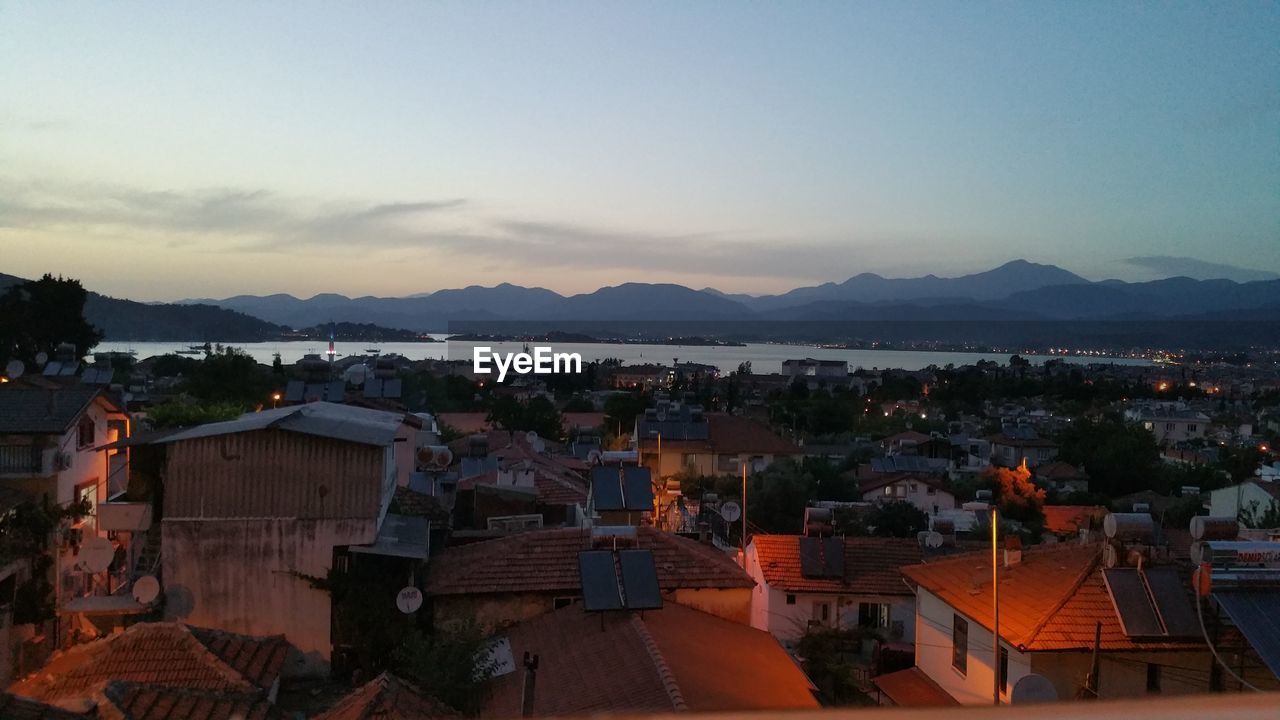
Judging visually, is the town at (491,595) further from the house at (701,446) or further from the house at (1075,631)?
the house at (701,446)

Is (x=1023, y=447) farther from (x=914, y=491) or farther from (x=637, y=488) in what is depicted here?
(x=637, y=488)

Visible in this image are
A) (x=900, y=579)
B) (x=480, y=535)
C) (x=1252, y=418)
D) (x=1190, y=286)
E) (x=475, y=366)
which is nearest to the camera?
(x=480, y=535)

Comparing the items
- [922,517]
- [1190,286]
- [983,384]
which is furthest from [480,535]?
[1190,286]

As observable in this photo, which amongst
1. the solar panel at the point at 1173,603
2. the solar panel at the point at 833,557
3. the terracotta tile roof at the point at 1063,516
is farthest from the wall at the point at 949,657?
the terracotta tile roof at the point at 1063,516

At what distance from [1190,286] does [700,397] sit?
158m

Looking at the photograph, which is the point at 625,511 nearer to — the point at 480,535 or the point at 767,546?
the point at 480,535

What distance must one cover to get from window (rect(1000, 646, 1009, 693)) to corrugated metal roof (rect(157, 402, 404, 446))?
5.59 m

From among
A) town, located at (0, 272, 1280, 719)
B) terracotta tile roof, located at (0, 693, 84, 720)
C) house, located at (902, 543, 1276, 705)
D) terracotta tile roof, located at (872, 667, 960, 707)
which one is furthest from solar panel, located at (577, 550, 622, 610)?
terracotta tile roof, located at (0, 693, 84, 720)

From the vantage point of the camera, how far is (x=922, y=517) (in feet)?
54.4

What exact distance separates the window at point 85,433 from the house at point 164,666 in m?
5.97

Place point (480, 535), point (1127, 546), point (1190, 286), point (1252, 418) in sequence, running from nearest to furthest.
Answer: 1. point (1127, 546)
2. point (480, 535)
3. point (1252, 418)
4. point (1190, 286)

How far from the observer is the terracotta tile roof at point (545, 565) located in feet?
25.7

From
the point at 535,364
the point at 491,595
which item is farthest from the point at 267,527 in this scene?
the point at 535,364

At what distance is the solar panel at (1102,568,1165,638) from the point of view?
6.43 metres
